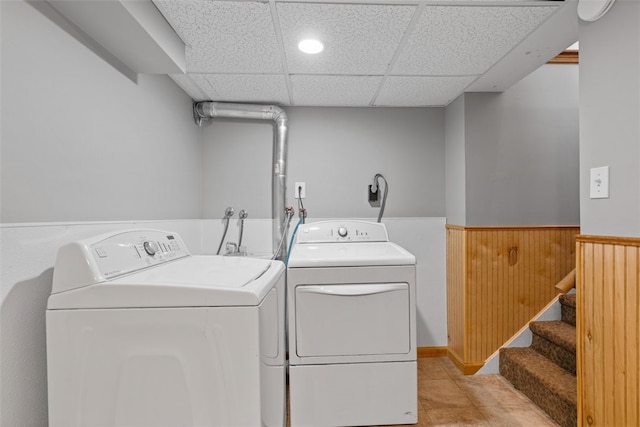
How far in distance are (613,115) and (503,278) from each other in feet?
4.70

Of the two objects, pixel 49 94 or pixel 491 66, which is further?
pixel 491 66

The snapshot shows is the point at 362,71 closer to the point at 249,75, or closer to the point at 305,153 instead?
the point at 249,75

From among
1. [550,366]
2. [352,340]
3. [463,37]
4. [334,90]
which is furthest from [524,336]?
[334,90]

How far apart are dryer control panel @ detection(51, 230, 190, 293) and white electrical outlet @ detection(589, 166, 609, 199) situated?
5.80 ft

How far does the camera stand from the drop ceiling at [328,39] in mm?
1353

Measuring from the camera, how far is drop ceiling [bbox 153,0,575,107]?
1.41 metres

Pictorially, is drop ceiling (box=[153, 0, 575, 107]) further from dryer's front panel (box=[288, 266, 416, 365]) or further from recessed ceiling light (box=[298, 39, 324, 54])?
dryer's front panel (box=[288, 266, 416, 365])

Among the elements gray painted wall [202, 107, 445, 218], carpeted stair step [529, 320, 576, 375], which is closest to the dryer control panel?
gray painted wall [202, 107, 445, 218]

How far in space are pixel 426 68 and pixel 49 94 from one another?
6.00 feet

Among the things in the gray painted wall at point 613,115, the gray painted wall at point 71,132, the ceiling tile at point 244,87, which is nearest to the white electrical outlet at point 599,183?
the gray painted wall at point 613,115

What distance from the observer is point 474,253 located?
237 cm

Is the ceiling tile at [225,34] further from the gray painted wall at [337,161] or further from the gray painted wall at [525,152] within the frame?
the gray painted wall at [525,152]

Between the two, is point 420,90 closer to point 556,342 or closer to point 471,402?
point 556,342

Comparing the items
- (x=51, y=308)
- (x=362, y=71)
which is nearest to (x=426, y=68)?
(x=362, y=71)
